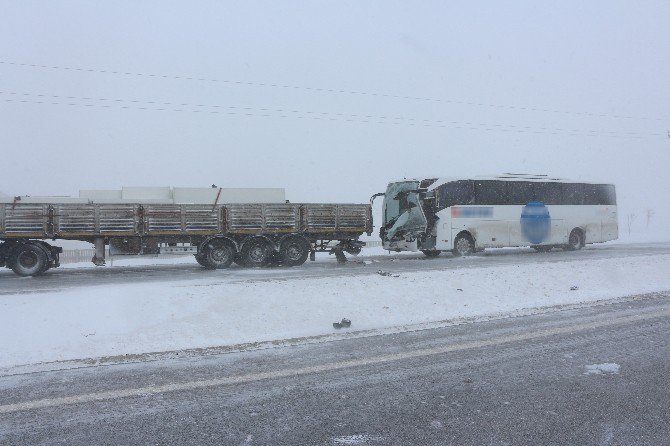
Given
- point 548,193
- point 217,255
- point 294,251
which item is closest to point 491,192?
point 548,193

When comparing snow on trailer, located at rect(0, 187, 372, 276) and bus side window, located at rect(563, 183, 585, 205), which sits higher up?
bus side window, located at rect(563, 183, 585, 205)

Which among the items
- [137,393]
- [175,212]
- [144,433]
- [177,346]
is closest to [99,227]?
[175,212]

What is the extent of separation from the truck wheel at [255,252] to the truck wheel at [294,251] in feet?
1.64

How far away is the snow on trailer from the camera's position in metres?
15.8

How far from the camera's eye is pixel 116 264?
18453mm

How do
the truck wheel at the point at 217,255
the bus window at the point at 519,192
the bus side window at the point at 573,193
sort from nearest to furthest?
the truck wheel at the point at 217,255 < the bus window at the point at 519,192 < the bus side window at the point at 573,193

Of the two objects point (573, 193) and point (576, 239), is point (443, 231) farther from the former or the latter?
point (576, 239)

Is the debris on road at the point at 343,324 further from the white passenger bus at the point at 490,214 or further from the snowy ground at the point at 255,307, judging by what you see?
the white passenger bus at the point at 490,214

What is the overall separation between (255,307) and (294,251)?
9.37m

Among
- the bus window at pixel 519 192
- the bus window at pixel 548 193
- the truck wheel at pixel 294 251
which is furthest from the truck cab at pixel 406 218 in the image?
the bus window at pixel 548 193

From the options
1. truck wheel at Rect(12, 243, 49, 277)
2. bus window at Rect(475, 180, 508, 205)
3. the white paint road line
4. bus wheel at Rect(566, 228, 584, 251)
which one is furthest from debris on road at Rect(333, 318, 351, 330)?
bus wheel at Rect(566, 228, 584, 251)

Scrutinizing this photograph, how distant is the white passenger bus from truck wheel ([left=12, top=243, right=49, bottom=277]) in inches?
497

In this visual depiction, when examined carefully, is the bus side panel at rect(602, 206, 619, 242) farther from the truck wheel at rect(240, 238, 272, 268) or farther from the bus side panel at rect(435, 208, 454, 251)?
the truck wheel at rect(240, 238, 272, 268)

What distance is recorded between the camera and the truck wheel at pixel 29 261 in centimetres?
1562
